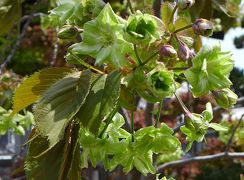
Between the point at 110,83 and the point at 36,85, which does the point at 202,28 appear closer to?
the point at 110,83

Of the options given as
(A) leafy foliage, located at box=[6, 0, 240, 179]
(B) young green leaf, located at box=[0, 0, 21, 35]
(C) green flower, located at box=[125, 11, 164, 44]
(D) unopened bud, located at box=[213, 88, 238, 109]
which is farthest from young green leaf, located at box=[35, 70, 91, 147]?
(B) young green leaf, located at box=[0, 0, 21, 35]

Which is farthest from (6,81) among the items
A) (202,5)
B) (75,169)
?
(75,169)

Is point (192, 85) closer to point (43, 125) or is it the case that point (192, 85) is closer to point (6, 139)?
point (43, 125)

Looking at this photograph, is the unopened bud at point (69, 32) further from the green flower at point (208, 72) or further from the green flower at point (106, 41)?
the green flower at point (208, 72)

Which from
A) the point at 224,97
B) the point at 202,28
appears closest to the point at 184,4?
the point at 202,28

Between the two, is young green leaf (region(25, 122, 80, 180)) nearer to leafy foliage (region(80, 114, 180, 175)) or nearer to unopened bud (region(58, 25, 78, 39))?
leafy foliage (region(80, 114, 180, 175))
